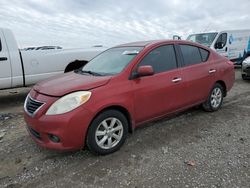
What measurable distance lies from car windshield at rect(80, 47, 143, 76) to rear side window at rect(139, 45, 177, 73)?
22 cm

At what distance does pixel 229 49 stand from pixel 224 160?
10586 millimetres

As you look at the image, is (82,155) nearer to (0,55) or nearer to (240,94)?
(0,55)

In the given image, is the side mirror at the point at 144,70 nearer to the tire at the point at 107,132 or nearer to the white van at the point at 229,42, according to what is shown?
the tire at the point at 107,132

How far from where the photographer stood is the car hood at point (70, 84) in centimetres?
340

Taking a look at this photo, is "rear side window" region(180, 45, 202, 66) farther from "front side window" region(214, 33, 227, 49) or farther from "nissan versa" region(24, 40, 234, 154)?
"front side window" region(214, 33, 227, 49)

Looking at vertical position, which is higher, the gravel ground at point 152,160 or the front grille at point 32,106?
the front grille at point 32,106

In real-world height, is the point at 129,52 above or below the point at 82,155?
above

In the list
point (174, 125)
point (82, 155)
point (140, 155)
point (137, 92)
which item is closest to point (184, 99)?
point (174, 125)

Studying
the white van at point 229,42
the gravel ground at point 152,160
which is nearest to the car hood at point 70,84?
the gravel ground at point 152,160

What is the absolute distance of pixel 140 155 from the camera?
12.0 ft

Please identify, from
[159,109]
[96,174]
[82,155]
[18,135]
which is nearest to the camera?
[96,174]

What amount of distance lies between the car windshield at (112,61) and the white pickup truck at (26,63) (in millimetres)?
2796

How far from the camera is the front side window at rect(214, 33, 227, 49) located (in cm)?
1242

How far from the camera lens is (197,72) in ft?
15.9
